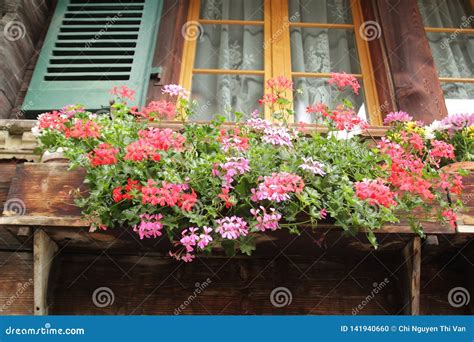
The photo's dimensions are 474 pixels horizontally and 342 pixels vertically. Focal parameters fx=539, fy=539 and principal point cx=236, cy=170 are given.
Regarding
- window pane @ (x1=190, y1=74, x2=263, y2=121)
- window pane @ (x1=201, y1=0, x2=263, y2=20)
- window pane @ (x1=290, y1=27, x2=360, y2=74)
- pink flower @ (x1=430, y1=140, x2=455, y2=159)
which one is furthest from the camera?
window pane @ (x1=201, y1=0, x2=263, y2=20)

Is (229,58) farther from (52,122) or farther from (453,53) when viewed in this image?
(52,122)

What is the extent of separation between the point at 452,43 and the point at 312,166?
8.32ft

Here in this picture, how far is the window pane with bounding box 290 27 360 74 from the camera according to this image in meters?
4.02

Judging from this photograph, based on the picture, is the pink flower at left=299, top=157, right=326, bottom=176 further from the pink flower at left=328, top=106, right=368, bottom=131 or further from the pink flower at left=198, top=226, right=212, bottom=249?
the pink flower at left=198, top=226, right=212, bottom=249

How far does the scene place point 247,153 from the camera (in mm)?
2398

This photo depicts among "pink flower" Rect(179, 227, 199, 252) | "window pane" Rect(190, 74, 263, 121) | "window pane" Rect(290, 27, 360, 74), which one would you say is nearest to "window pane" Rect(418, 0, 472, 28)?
"window pane" Rect(290, 27, 360, 74)

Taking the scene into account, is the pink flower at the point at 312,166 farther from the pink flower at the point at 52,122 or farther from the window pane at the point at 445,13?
the window pane at the point at 445,13

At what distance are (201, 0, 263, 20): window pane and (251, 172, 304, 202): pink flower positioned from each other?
8.20 feet

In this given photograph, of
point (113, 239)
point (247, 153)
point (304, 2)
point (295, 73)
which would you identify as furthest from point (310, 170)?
point (304, 2)

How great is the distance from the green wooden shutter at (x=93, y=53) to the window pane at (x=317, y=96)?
1056mm

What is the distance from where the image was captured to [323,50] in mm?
4121

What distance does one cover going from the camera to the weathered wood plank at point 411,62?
3414mm

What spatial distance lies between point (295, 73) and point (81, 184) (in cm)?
198
